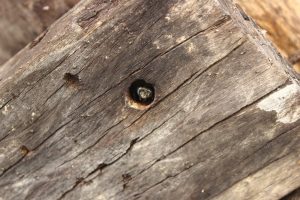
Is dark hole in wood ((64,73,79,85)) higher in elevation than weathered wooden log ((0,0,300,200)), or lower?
higher

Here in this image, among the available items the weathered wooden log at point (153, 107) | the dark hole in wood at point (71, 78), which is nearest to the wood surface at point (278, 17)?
the weathered wooden log at point (153, 107)

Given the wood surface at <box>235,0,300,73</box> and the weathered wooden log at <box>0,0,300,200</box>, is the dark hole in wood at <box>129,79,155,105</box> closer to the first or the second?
the weathered wooden log at <box>0,0,300,200</box>

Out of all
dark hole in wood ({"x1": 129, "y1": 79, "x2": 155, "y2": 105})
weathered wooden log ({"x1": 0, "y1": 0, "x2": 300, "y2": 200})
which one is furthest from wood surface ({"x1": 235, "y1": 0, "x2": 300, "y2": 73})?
dark hole in wood ({"x1": 129, "y1": 79, "x2": 155, "y2": 105})

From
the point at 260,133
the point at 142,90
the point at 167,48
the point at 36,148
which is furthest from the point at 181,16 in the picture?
the point at 36,148

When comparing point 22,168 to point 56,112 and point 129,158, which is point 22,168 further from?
point 129,158

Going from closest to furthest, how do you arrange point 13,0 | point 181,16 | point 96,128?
point 181,16, point 96,128, point 13,0

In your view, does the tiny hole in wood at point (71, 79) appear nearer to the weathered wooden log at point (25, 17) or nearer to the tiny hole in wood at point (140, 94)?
the tiny hole in wood at point (140, 94)
